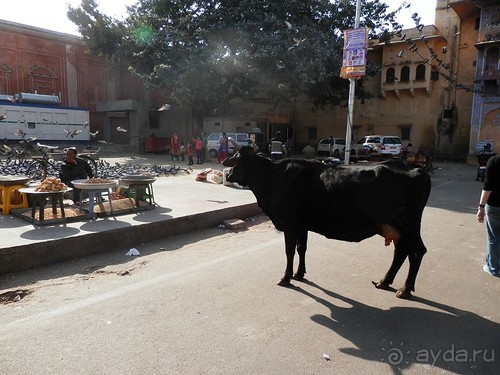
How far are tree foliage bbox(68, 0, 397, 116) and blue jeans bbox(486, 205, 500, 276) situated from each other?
17.5 meters

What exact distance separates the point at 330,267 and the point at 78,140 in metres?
24.0

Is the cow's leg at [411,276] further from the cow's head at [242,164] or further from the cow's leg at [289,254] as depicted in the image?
the cow's head at [242,164]

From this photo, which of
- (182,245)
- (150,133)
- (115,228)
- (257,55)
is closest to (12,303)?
(115,228)

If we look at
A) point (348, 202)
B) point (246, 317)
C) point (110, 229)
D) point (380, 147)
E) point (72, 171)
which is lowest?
point (246, 317)

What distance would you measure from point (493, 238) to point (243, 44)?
63.9 ft

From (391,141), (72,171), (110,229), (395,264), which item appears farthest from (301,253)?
(391,141)

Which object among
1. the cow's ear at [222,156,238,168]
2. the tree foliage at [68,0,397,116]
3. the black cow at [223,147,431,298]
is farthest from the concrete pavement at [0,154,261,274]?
the tree foliage at [68,0,397,116]

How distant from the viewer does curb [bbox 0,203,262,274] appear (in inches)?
193

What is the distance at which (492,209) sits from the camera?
Result: 4.66 meters

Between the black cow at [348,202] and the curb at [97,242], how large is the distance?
253 cm

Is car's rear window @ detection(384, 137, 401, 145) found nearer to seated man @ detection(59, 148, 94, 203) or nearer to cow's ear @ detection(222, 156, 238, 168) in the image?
seated man @ detection(59, 148, 94, 203)

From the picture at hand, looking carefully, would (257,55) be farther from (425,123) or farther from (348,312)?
(348,312)

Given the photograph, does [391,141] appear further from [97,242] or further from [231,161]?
[97,242]

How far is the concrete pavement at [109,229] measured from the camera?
5.04 m
